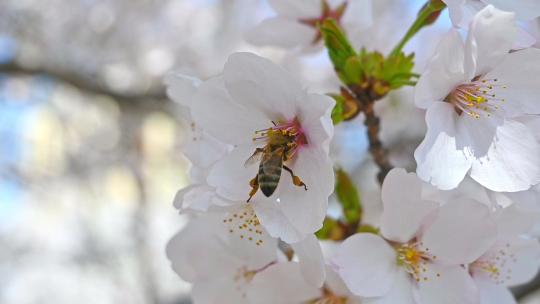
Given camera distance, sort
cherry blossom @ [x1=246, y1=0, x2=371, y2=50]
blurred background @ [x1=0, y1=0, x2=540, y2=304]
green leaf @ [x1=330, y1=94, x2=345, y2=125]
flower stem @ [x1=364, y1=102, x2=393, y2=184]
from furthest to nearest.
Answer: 1. blurred background @ [x1=0, y1=0, x2=540, y2=304]
2. cherry blossom @ [x1=246, y1=0, x2=371, y2=50]
3. flower stem @ [x1=364, y1=102, x2=393, y2=184]
4. green leaf @ [x1=330, y1=94, x2=345, y2=125]

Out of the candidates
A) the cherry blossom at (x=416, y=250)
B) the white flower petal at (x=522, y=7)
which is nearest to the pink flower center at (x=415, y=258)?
the cherry blossom at (x=416, y=250)

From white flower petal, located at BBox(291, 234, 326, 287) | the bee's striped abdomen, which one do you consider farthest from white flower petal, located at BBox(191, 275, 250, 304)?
the bee's striped abdomen

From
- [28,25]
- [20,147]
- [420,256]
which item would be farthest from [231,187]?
[20,147]

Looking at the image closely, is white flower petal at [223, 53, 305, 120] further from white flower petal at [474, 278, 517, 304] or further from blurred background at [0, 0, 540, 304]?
blurred background at [0, 0, 540, 304]

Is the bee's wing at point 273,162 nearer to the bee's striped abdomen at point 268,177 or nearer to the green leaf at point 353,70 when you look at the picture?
the bee's striped abdomen at point 268,177

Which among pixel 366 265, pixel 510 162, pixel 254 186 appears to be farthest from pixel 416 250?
pixel 254 186

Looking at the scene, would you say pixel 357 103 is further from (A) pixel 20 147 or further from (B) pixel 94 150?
(A) pixel 20 147
